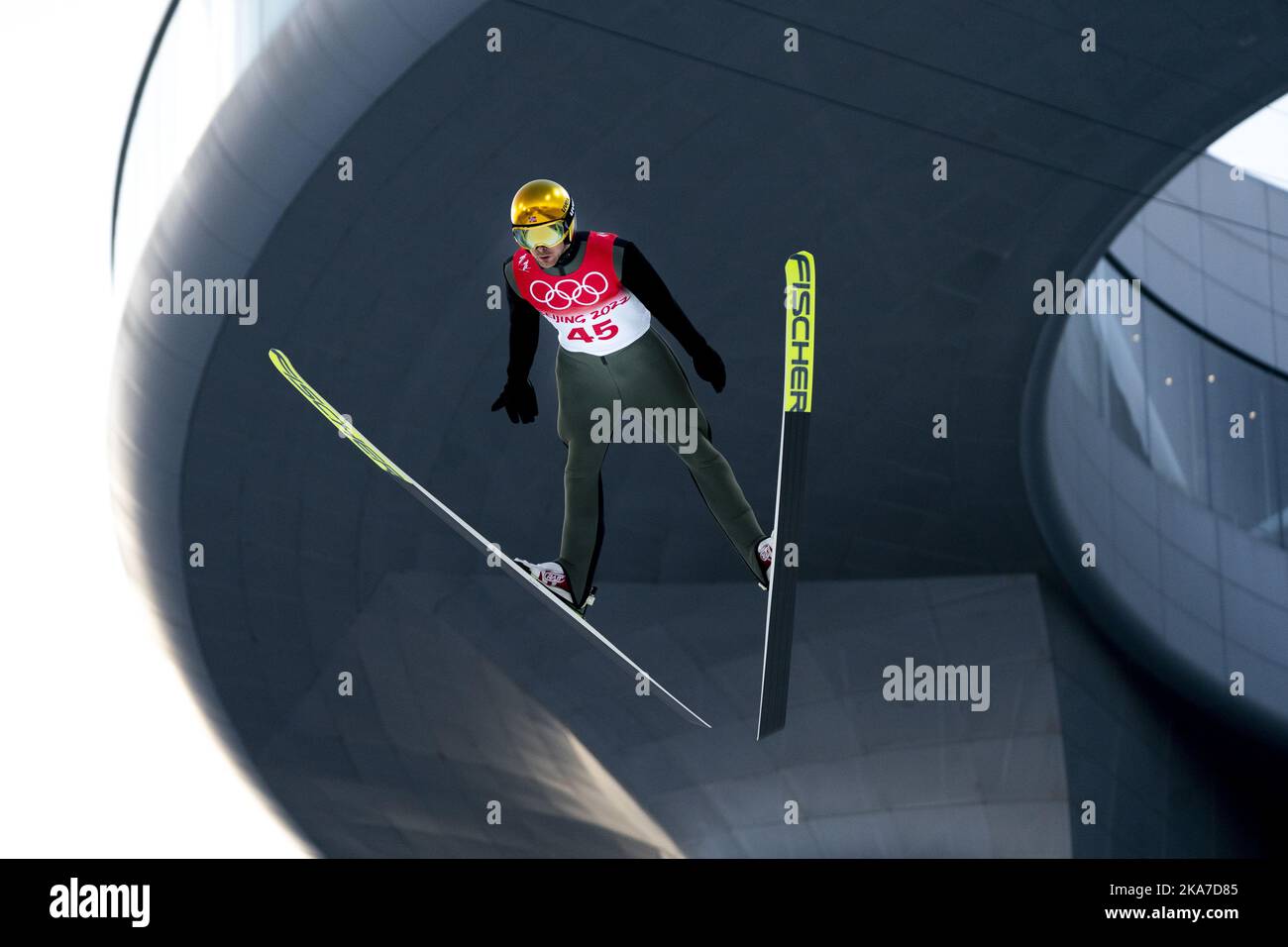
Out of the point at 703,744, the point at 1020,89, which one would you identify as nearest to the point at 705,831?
the point at 703,744

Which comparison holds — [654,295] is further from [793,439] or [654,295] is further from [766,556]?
[766,556]

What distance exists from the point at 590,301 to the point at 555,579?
166 centimetres

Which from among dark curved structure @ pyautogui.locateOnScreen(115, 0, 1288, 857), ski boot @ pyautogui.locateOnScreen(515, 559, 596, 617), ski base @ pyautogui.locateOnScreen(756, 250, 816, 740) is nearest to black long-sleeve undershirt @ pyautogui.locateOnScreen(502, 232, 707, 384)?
ski base @ pyautogui.locateOnScreen(756, 250, 816, 740)

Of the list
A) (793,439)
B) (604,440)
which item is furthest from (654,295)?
(793,439)

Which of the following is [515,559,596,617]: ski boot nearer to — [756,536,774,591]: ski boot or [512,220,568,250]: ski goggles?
[756,536,774,591]: ski boot

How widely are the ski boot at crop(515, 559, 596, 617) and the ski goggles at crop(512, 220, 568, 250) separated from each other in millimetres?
1879

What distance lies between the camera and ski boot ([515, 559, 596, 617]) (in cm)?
806

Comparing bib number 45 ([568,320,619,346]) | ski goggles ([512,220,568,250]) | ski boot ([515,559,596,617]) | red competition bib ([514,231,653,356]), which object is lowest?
ski boot ([515,559,596,617])

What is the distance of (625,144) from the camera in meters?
11.5

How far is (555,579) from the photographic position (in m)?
8.12
